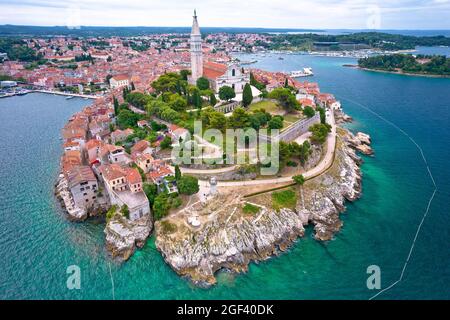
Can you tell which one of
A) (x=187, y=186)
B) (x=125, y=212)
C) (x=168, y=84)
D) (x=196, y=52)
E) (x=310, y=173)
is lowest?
(x=125, y=212)

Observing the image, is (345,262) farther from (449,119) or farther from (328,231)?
(449,119)

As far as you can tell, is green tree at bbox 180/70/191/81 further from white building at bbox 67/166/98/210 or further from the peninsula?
white building at bbox 67/166/98/210

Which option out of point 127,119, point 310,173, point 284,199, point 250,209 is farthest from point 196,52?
point 250,209

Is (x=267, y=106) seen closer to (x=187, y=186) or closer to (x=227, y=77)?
(x=227, y=77)

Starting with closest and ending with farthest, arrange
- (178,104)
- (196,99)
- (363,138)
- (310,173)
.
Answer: (310,173) → (178,104) → (363,138) → (196,99)

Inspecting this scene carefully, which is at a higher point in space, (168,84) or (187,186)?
(168,84)

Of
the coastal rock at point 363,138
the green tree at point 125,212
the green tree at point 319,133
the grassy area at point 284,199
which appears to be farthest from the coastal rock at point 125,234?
the coastal rock at point 363,138

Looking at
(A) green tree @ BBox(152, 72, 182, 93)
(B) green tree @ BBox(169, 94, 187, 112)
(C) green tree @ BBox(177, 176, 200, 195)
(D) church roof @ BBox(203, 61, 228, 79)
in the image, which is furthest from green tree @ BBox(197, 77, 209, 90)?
(C) green tree @ BBox(177, 176, 200, 195)
